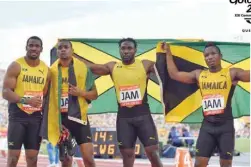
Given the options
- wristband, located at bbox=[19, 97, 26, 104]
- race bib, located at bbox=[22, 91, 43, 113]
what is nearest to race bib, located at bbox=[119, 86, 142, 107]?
race bib, located at bbox=[22, 91, 43, 113]

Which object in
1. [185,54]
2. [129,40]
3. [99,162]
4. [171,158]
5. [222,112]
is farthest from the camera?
[171,158]

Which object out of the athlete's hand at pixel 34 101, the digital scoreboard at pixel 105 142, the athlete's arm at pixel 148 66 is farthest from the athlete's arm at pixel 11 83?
the digital scoreboard at pixel 105 142

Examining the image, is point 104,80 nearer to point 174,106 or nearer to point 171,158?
point 174,106

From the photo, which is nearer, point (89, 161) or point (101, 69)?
point (89, 161)

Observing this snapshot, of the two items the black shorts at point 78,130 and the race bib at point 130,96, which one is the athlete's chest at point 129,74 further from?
the black shorts at point 78,130

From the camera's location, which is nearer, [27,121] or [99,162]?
[27,121]

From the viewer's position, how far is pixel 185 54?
8.16 meters

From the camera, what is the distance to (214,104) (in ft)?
22.9

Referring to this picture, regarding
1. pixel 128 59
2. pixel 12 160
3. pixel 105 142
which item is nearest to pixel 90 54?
pixel 128 59

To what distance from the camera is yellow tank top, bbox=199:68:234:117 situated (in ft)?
22.9

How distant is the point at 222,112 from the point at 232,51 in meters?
1.71

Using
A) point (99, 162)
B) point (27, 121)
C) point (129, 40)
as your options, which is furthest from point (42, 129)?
point (99, 162)

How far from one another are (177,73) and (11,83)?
8.04ft

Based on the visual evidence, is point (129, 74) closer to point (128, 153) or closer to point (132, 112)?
point (132, 112)
